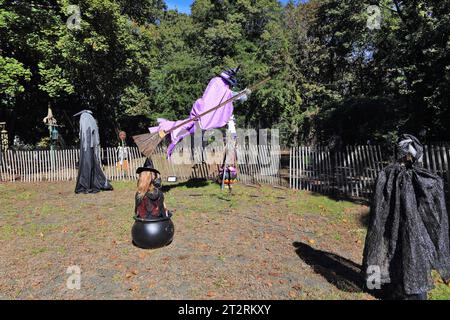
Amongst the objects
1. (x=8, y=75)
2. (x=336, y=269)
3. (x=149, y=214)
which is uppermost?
(x=8, y=75)

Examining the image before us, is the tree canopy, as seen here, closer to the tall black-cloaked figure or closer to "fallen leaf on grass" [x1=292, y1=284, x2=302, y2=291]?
the tall black-cloaked figure

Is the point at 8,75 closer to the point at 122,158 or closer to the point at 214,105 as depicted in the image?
the point at 122,158

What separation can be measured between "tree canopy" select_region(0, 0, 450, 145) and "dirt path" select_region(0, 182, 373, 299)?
659 centimetres

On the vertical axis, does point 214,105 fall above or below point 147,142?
above

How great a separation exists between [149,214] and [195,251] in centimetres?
113

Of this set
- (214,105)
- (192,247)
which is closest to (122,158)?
(214,105)

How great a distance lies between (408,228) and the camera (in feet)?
14.6

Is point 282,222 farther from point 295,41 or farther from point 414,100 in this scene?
point 295,41

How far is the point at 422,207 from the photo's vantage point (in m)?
4.56

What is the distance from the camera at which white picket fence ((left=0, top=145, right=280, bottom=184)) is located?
57.9ft

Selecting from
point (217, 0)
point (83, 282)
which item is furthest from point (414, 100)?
point (217, 0)

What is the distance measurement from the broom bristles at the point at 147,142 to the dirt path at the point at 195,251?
1.88 meters

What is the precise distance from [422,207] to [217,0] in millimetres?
30609

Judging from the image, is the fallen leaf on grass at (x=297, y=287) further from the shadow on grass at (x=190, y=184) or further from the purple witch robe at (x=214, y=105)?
the shadow on grass at (x=190, y=184)
